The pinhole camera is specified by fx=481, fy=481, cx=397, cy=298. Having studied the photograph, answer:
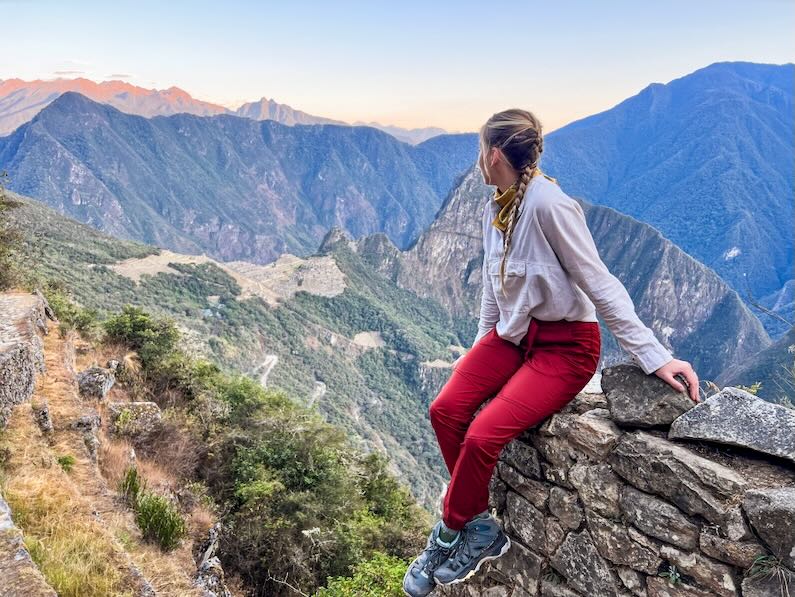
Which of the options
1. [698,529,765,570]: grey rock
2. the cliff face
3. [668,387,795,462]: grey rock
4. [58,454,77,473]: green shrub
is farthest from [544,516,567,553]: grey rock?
[58,454,77,473]: green shrub

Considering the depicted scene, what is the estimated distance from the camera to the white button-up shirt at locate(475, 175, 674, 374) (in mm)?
2414

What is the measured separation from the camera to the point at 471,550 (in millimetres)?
2812

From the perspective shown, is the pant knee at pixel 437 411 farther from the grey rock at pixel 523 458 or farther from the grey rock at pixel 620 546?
the grey rock at pixel 620 546

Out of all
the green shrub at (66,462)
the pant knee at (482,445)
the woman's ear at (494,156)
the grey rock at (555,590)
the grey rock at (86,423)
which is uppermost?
the woman's ear at (494,156)

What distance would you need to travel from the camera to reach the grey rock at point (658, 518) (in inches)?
88.8

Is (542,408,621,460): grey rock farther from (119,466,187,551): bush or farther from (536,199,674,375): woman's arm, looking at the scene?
(119,466,187,551): bush

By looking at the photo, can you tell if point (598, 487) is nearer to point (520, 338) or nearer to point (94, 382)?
point (520, 338)

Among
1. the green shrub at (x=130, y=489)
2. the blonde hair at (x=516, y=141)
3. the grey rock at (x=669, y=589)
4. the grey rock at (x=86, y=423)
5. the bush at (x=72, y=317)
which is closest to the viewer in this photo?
the grey rock at (x=669, y=589)

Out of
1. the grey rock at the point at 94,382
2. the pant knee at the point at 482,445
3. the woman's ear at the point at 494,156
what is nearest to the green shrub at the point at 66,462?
the grey rock at the point at 94,382

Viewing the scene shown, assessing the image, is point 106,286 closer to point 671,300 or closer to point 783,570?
point 783,570

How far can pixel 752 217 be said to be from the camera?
179m

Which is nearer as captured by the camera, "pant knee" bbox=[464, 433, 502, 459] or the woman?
the woman

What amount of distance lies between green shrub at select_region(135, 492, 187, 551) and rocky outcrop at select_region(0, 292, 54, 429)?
174cm

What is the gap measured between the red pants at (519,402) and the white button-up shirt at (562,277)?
0.11m
